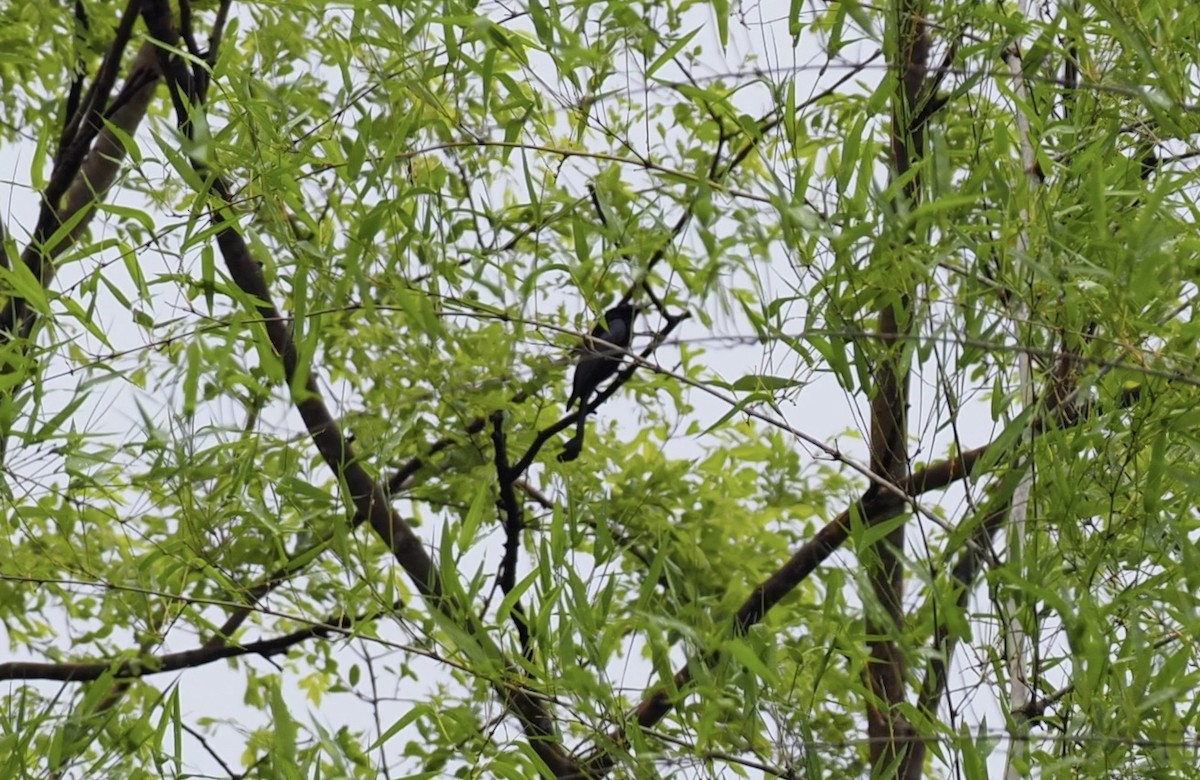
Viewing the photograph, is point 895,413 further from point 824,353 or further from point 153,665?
point 153,665

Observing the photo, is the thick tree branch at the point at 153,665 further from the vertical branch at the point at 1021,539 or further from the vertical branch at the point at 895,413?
the vertical branch at the point at 1021,539

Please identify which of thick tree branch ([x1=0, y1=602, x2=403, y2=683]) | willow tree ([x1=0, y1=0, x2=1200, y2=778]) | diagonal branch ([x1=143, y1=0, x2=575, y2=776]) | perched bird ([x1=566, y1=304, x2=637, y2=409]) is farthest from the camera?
thick tree branch ([x1=0, y1=602, x2=403, y2=683])

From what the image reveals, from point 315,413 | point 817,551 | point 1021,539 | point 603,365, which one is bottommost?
point 1021,539

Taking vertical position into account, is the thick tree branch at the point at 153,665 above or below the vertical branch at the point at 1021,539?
above

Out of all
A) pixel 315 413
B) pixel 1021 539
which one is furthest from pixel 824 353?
pixel 315 413

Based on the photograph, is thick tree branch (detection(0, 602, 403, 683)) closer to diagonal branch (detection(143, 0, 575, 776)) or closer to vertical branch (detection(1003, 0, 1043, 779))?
diagonal branch (detection(143, 0, 575, 776))

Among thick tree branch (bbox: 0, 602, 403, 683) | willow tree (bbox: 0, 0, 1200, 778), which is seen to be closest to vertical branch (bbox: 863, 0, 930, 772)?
willow tree (bbox: 0, 0, 1200, 778)

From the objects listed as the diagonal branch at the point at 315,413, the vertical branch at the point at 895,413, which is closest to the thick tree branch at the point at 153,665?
the diagonal branch at the point at 315,413

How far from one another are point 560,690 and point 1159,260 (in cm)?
96

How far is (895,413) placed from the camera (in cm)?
214

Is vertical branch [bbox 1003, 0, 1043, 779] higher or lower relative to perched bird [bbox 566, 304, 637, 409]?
lower

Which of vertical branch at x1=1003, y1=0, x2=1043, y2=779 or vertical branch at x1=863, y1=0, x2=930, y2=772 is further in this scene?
vertical branch at x1=863, y1=0, x2=930, y2=772

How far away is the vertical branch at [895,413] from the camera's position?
1711 mm

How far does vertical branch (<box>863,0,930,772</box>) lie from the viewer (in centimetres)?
171
